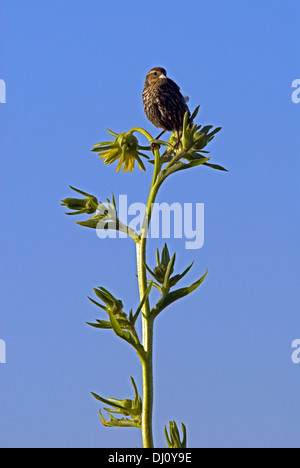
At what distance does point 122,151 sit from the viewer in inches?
168

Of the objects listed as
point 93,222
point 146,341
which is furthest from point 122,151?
point 146,341

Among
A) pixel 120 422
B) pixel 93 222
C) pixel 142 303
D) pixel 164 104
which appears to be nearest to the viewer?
pixel 142 303

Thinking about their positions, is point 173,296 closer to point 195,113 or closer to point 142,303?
point 142,303

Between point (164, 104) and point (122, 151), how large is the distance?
0.60m

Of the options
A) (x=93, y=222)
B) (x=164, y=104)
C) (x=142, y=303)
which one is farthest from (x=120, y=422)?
(x=164, y=104)

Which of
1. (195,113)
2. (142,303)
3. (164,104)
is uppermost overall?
(164,104)

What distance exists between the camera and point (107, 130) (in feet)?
14.1

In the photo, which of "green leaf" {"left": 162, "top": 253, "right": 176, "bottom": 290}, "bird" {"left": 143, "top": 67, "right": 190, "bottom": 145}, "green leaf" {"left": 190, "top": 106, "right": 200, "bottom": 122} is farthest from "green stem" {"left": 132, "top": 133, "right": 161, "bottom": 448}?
"bird" {"left": 143, "top": 67, "right": 190, "bottom": 145}

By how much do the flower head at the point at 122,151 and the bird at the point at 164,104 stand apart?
0.34 metres

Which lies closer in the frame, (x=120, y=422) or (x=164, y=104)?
(x=120, y=422)

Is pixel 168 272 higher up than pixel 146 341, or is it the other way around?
pixel 168 272

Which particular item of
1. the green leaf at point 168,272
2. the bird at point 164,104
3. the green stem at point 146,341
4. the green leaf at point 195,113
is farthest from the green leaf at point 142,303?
the bird at point 164,104

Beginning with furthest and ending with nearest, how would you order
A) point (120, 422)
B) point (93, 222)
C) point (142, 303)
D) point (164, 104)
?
point (164, 104)
point (93, 222)
point (120, 422)
point (142, 303)
